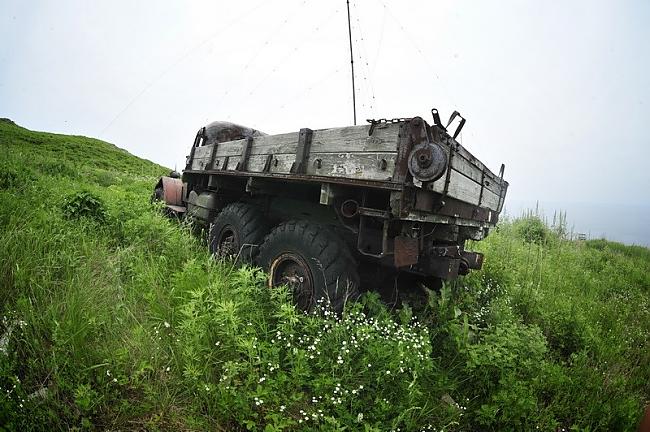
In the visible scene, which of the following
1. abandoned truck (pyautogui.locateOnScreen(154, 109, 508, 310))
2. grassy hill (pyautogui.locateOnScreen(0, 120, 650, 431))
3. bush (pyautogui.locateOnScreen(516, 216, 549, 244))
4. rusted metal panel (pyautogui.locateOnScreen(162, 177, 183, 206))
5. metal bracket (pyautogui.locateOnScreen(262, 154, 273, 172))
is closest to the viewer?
grassy hill (pyautogui.locateOnScreen(0, 120, 650, 431))

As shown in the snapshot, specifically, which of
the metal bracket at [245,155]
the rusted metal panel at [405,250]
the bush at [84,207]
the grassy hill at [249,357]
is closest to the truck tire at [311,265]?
the grassy hill at [249,357]

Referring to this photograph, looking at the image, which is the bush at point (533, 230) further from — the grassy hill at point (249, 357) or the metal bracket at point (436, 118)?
the metal bracket at point (436, 118)

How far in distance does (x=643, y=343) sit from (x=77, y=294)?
655 cm

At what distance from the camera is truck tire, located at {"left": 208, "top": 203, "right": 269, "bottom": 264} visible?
443 cm

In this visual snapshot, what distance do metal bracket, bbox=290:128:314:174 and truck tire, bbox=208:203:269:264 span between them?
1.40 meters

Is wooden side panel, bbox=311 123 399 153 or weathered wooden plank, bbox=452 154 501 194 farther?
weathered wooden plank, bbox=452 154 501 194

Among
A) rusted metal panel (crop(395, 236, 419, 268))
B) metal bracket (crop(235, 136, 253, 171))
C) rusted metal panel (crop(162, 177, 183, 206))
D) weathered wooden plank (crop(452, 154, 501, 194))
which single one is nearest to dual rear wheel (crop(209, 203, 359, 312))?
rusted metal panel (crop(395, 236, 419, 268))

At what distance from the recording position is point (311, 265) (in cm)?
334

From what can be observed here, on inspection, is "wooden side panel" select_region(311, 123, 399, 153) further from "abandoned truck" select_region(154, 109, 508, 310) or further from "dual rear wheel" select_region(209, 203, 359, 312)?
"dual rear wheel" select_region(209, 203, 359, 312)

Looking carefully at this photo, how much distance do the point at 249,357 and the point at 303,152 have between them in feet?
6.70

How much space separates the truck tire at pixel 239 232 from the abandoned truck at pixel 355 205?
0.02m

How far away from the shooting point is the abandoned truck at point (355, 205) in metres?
2.73

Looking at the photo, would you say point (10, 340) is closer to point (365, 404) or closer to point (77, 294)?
point (77, 294)

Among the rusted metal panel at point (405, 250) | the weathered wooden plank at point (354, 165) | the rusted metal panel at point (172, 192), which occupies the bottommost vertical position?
the rusted metal panel at point (405, 250)
